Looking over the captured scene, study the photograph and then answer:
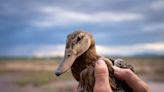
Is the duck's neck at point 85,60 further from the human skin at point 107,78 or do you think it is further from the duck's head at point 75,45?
the human skin at point 107,78

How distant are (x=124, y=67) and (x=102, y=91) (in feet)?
1.78

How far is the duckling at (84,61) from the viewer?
4.43m

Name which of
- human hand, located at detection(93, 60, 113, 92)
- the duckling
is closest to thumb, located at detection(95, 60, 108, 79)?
human hand, located at detection(93, 60, 113, 92)

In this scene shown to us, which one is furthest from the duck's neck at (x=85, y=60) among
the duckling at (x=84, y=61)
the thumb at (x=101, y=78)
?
the thumb at (x=101, y=78)

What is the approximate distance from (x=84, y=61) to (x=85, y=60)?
0.04 ft

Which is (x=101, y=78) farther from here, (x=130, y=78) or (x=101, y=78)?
(x=130, y=78)

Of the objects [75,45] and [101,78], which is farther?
[75,45]

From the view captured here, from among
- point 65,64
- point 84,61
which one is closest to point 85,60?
point 84,61

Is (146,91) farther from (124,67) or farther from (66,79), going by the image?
(66,79)

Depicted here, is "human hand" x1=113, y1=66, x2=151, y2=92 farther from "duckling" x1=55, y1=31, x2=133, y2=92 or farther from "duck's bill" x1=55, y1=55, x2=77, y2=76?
"duck's bill" x1=55, y1=55, x2=77, y2=76

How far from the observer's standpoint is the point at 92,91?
4.43 meters

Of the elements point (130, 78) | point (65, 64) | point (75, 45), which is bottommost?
point (130, 78)

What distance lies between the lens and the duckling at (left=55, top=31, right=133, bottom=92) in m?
4.43

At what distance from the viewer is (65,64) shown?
436cm
